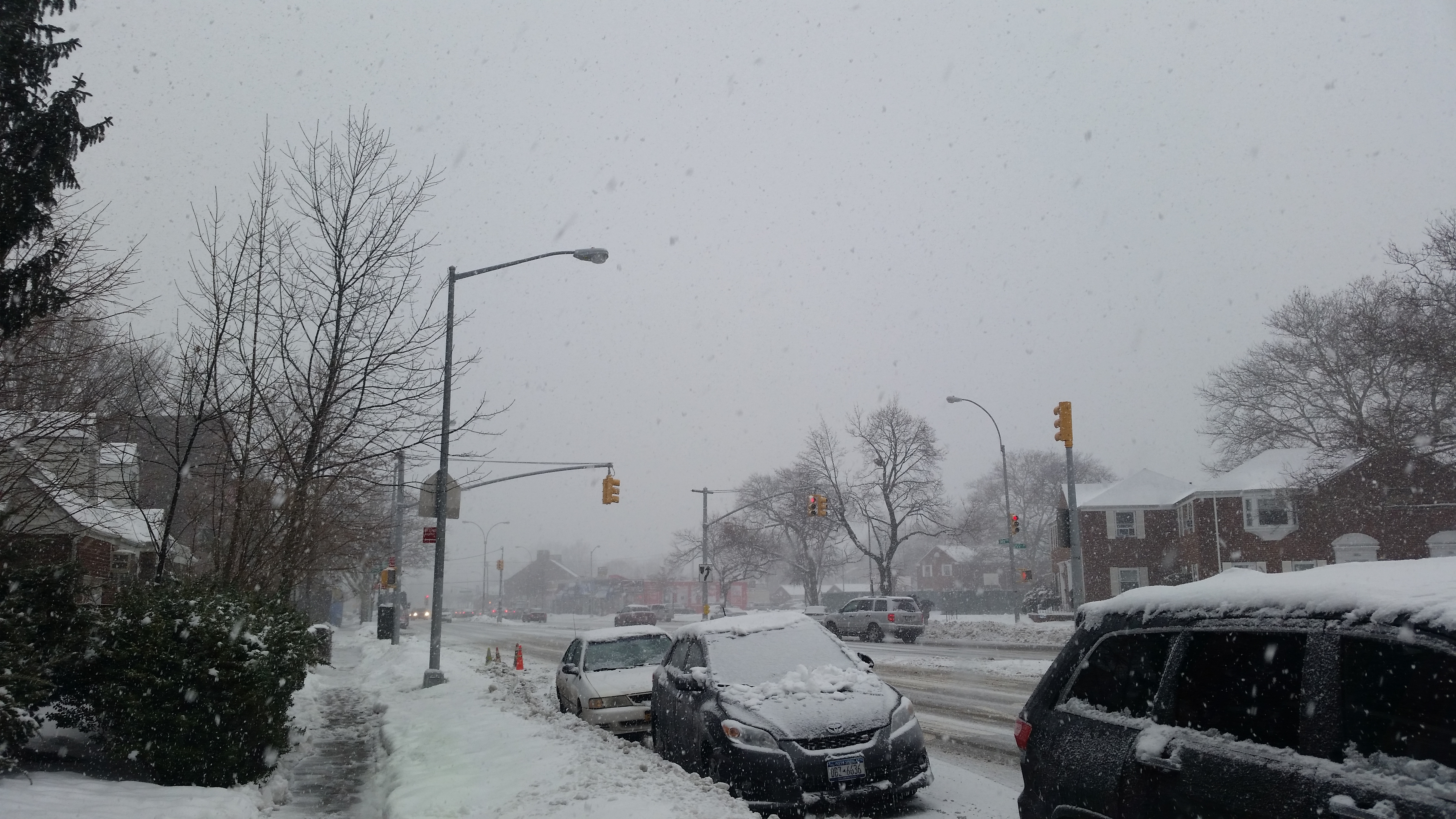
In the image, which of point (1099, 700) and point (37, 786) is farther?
point (37, 786)

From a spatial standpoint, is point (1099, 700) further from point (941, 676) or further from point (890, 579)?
point (890, 579)

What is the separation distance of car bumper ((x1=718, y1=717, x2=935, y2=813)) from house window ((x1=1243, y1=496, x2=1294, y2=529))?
40583mm

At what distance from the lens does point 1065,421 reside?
21250 millimetres

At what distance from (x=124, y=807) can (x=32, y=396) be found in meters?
7.09

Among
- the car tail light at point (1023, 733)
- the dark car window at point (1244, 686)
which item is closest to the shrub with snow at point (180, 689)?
the car tail light at point (1023, 733)

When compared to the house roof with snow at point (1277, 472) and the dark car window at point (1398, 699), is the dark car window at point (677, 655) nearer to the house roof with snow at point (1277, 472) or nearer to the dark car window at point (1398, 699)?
the dark car window at point (1398, 699)

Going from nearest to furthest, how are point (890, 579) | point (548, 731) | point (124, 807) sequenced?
point (124, 807) < point (548, 731) < point (890, 579)

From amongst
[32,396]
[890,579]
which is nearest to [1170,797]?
[32,396]

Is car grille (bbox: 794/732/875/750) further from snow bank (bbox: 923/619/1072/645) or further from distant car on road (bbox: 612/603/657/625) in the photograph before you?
distant car on road (bbox: 612/603/657/625)

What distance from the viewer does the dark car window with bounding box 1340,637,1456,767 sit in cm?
294

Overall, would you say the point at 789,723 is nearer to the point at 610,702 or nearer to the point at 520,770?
the point at 520,770

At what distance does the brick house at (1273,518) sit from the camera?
1421 inches

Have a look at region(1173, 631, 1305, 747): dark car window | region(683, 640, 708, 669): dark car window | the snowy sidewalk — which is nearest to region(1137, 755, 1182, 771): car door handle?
region(1173, 631, 1305, 747): dark car window

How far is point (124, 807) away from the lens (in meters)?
6.56
